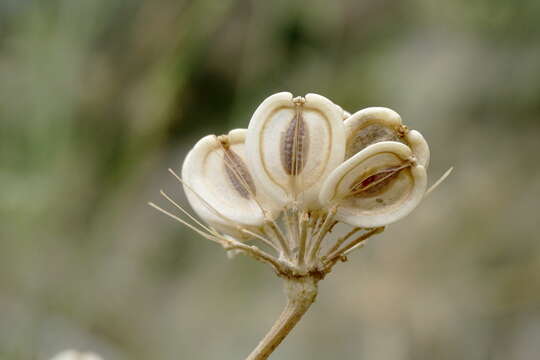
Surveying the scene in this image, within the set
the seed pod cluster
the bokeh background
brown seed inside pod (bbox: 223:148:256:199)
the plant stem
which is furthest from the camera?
the bokeh background

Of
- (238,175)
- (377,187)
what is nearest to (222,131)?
(238,175)

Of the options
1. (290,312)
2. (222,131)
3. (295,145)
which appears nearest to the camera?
(290,312)

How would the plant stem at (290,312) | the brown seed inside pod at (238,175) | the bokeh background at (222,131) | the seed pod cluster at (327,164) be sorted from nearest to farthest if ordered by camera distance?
the plant stem at (290,312)
the seed pod cluster at (327,164)
the brown seed inside pod at (238,175)
the bokeh background at (222,131)

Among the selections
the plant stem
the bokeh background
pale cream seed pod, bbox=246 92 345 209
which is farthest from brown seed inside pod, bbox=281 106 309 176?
the bokeh background

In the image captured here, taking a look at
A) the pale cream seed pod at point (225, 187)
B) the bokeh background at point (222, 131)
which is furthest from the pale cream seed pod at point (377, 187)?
the bokeh background at point (222, 131)

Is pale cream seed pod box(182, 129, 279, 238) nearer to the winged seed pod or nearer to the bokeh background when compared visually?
the winged seed pod

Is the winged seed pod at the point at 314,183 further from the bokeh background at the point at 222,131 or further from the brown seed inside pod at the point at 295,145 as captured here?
the bokeh background at the point at 222,131

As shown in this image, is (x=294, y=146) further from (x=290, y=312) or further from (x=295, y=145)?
(x=290, y=312)

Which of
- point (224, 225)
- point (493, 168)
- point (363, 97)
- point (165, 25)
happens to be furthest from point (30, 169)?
point (224, 225)
